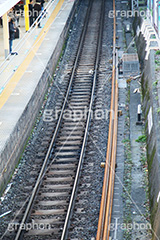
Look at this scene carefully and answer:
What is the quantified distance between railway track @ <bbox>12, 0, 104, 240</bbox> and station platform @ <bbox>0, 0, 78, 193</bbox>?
2.79 feet

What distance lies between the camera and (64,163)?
12.5 m

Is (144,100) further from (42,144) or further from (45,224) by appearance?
(45,224)

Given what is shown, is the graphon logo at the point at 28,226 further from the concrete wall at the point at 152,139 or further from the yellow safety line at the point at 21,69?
the yellow safety line at the point at 21,69

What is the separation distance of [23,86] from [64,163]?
4.30 m

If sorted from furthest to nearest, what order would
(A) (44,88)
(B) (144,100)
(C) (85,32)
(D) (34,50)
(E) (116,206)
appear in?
1. (C) (85,32)
2. (D) (34,50)
3. (A) (44,88)
4. (B) (144,100)
5. (E) (116,206)

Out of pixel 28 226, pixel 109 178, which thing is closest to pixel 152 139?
pixel 109 178

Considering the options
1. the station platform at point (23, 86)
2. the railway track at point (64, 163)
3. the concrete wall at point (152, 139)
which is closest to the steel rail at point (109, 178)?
the railway track at point (64, 163)

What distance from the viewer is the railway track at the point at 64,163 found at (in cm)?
1004

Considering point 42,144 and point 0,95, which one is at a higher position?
point 0,95

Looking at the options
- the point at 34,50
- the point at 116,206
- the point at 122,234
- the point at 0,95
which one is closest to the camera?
the point at 122,234

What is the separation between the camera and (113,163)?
11.8 meters

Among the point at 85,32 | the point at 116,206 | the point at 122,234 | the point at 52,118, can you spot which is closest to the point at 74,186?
the point at 116,206

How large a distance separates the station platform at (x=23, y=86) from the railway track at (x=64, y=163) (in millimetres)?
850

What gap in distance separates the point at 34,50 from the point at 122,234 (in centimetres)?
1180
